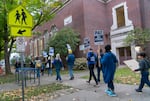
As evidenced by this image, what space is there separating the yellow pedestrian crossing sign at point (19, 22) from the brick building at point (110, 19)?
638 inches

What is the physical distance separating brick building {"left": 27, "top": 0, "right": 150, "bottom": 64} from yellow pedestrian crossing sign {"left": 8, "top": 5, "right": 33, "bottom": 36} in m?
16.2

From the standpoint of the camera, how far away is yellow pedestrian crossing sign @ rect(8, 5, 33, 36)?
7531 millimetres

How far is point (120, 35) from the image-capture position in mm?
26062

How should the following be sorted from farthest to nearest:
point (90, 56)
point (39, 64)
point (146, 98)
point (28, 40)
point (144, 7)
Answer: point (28, 40), point (144, 7), point (39, 64), point (90, 56), point (146, 98)

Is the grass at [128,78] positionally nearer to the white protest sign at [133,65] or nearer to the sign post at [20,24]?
the white protest sign at [133,65]

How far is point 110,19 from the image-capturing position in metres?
28.0

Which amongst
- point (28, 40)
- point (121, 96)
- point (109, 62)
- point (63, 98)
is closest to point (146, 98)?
point (121, 96)

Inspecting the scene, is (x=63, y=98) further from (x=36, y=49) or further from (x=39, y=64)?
(x=36, y=49)

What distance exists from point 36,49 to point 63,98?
35.6 meters

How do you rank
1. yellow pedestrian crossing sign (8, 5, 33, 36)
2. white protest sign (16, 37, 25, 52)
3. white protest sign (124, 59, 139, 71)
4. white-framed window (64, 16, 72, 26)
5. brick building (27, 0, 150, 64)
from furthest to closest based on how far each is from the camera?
white-framed window (64, 16, 72, 26) → brick building (27, 0, 150, 64) → white protest sign (124, 59, 139, 71) → white protest sign (16, 37, 25, 52) → yellow pedestrian crossing sign (8, 5, 33, 36)

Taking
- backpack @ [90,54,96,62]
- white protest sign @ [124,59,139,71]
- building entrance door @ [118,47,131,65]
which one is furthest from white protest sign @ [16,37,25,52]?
building entrance door @ [118,47,131,65]

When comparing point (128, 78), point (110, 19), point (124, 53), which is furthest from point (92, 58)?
point (110, 19)

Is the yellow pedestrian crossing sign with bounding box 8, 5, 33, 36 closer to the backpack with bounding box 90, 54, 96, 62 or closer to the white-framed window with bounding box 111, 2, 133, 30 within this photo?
the backpack with bounding box 90, 54, 96, 62

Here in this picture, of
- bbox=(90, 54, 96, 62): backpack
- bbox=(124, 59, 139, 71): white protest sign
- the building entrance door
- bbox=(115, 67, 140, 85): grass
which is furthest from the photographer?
the building entrance door
